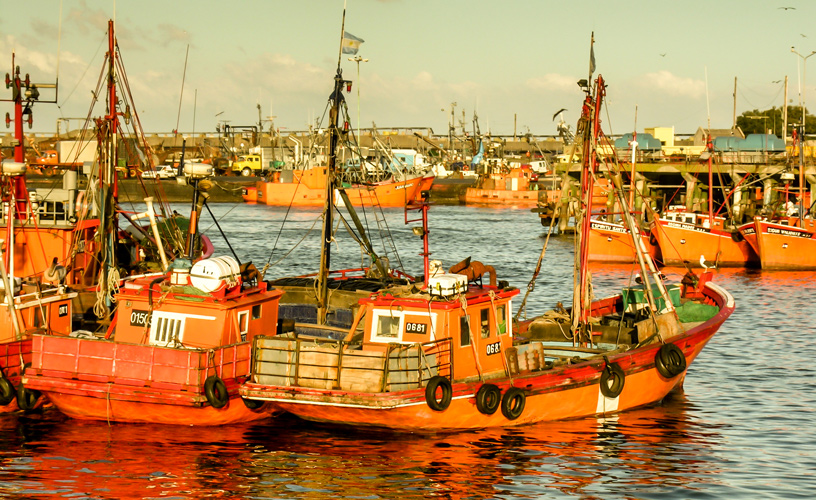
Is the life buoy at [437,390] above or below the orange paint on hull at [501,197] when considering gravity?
below

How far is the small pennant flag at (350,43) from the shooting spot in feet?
87.7

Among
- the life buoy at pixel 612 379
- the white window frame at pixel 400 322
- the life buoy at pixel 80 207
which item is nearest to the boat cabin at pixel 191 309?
the white window frame at pixel 400 322

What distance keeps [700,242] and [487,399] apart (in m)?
37.0

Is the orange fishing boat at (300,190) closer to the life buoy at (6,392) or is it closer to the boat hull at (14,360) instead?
the boat hull at (14,360)

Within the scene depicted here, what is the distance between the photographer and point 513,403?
21.3 metres

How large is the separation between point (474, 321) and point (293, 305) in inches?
260

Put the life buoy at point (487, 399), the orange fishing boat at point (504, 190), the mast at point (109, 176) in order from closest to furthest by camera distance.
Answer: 1. the life buoy at point (487, 399)
2. the mast at point (109, 176)
3. the orange fishing boat at point (504, 190)

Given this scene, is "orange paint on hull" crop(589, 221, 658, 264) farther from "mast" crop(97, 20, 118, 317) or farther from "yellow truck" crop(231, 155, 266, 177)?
"yellow truck" crop(231, 155, 266, 177)

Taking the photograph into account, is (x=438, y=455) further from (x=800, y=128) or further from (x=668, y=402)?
(x=800, y=128)

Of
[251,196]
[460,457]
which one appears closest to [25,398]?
[460,457]

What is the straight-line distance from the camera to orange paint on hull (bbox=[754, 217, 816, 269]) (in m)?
53.2

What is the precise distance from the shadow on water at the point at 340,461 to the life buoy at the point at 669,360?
159 cm

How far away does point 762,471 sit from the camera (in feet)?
65.5

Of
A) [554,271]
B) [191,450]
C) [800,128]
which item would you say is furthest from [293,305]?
[800,128]
